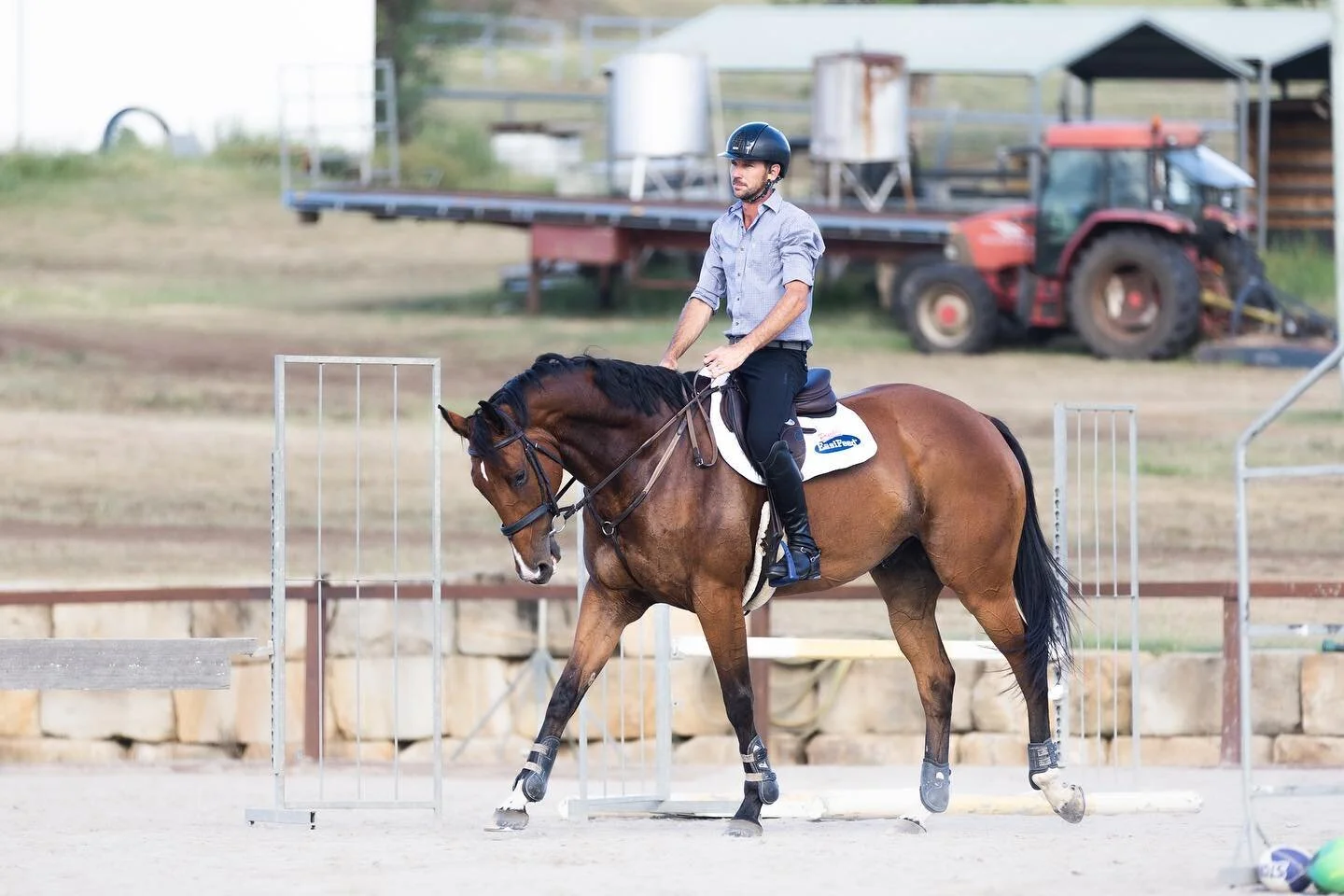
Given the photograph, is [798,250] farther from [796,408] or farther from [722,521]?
[722,521]

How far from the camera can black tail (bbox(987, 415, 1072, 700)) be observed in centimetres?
851

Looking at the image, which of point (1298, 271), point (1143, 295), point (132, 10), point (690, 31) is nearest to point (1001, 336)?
point (1143, 295)

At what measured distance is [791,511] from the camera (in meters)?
7.83

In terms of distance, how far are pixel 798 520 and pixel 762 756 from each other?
836mm

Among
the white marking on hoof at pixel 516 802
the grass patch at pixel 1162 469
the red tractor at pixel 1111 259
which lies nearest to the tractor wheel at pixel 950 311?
the red tractor at pixel 1111 259

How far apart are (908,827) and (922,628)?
2.55 feet

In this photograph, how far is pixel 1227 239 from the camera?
21750mm

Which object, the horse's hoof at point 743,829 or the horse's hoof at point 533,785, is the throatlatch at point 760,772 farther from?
the horse's hoof at point 533,785

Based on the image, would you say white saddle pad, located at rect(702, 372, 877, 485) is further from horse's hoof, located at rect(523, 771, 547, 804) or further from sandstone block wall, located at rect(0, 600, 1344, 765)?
sandstone block wall, located at rect(0, 600, 1344, 765)

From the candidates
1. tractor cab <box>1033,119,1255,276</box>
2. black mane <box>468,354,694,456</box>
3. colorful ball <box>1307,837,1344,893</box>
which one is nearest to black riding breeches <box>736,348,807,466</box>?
black mane <box>468,354,694,456</box>

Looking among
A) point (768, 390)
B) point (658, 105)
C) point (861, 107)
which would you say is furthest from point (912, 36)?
point (768, 390)

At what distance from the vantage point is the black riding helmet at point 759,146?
25.9 feet

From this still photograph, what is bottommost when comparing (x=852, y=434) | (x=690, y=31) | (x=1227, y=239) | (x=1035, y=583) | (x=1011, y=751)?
(x=1011, y=751)

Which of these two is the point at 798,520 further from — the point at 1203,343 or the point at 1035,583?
the point at 1203,343
